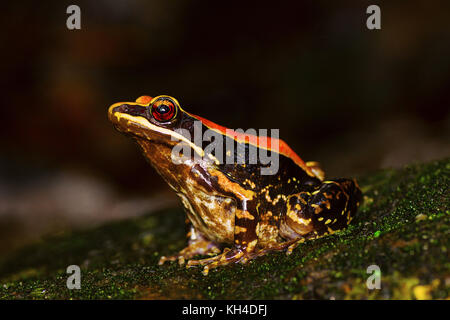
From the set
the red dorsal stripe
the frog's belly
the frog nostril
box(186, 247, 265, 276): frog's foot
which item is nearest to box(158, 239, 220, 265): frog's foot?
the frog's belly

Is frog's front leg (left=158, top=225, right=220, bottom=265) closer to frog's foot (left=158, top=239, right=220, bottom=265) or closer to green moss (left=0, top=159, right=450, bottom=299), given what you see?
frog's foot (left=158, top=239, right=220, bottom=265)

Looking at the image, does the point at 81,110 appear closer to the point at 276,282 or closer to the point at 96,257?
the point at 96,257

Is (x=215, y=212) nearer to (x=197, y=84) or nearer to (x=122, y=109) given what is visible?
(x=122, y=109)

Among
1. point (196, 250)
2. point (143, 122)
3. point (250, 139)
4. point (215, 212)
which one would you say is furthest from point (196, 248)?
point (143, 122)
